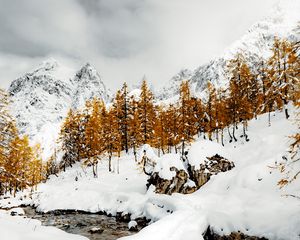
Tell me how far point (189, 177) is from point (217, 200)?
24.7ft

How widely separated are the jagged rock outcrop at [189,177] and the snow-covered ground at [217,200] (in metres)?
1.16

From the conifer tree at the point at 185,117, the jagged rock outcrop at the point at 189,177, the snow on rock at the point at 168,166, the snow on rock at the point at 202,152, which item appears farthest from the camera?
the conifer tree at the point at 185,117

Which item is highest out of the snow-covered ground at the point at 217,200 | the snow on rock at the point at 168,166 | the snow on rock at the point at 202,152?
the snow on rock at the point at 202,152

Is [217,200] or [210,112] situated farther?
[210,112]

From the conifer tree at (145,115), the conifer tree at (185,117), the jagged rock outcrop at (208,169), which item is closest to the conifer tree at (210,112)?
the conifer tree at (185,117)

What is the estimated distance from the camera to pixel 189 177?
31828mm

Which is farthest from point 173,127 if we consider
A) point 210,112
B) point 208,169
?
point 208,169

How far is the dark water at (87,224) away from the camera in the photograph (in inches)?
889

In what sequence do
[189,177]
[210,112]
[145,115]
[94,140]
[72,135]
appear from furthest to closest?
[72,135], [145,115], [210,112], [94,140], [189,177]

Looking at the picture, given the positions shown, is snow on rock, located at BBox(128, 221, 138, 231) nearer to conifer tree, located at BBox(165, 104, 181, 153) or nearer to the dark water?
the dark water

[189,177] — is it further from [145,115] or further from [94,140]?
[145,115]

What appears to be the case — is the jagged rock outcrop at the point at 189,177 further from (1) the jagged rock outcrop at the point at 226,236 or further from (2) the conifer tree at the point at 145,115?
(2) the conifer tree at the point at 145,115

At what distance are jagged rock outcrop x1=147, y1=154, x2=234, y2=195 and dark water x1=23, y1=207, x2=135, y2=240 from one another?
6120 millimetres

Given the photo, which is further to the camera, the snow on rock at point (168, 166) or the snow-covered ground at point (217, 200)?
the snow on rock at point (168, 166)
